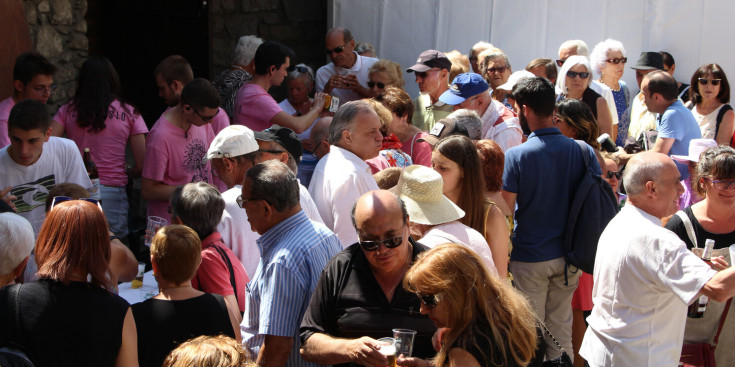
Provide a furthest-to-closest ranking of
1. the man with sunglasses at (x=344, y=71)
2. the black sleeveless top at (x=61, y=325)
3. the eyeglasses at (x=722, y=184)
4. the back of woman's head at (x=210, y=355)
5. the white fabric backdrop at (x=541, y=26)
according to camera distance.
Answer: the white fabric backdrop at (x=541, y=26) < the man with sunglasses at (x=344, y=71) < the eyeglasses at (x=722, y=184) < the black sleeveless top at (x=61, y=325) < the back of woman's head at (x=210, y=355)

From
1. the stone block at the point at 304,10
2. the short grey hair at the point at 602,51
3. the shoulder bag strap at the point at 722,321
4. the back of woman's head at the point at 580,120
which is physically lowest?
the shoulder bag strap at the point at 722,321

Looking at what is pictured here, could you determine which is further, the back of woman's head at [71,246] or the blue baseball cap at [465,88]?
the blue baseball cap at [465,88]

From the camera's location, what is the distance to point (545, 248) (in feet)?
14.4

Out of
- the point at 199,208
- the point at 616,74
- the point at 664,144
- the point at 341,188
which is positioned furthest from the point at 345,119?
the point at 616,74

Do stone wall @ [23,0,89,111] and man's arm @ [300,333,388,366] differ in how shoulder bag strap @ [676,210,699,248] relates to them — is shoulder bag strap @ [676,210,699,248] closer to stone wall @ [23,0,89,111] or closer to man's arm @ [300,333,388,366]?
man's arm @ [300,333,388,366]

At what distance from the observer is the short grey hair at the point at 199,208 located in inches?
134

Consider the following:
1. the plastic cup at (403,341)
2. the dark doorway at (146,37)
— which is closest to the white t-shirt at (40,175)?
the plastic cup at (403,341)

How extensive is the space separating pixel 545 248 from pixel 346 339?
82.9 inches

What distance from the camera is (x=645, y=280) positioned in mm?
3150

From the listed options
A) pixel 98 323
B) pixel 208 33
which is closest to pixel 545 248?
pixel 98 323

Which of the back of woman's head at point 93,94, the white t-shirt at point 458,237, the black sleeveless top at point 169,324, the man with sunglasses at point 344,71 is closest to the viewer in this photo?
the black sleeveless top at point 169,324

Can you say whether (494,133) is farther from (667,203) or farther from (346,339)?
(346,339)

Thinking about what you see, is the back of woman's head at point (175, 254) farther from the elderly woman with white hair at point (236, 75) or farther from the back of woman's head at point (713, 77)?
the back of woman's head at point (713, 77)

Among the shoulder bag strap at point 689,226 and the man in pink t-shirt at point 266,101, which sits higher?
the man in pink t-shirt at point 266,101
